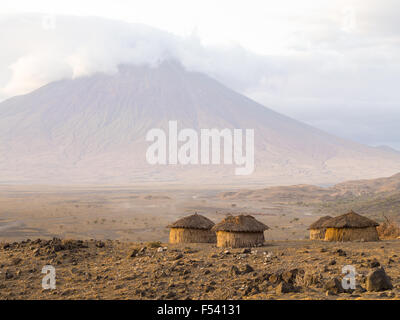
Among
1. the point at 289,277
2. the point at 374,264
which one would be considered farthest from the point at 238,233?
the point at 289,277

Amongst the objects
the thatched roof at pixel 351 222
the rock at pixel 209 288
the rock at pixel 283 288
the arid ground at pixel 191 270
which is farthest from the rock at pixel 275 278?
the thatched roof at pixel 351 222

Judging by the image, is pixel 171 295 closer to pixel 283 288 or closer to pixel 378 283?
pixel 283 288

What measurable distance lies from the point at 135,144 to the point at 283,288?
483 feet

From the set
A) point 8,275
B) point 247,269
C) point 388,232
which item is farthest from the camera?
point 388,232

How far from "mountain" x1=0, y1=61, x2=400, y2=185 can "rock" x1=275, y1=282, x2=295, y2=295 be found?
11287cm

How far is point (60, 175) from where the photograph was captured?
12988 cm

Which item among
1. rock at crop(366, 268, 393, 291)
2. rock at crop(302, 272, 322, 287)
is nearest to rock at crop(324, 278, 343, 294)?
rock at crop(366, 268, 393, 291)

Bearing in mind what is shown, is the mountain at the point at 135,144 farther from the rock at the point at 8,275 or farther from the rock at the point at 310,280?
the rock at the point at 310,280

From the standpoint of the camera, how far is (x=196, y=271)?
12.1 meters

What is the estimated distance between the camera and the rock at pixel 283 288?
9062 mm

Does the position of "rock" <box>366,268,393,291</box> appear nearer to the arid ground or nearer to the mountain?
Answer: the arid ground
